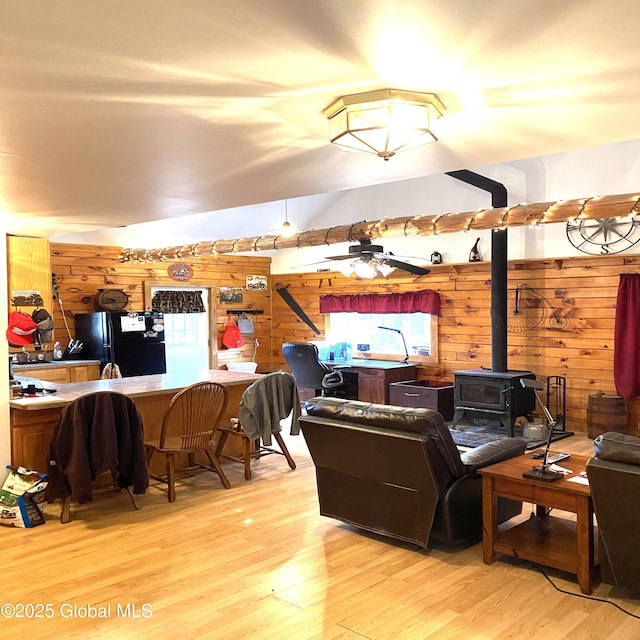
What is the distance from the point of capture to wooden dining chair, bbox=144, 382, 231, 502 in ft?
15.1

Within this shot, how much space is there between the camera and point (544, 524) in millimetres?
3701

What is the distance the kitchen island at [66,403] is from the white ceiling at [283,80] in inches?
69.7

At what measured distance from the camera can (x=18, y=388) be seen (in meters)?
4.68

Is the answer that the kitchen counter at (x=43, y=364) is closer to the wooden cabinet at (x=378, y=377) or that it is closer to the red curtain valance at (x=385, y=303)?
the wooden cabinet at (x=378, y=377)

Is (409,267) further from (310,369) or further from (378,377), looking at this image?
(310,369)

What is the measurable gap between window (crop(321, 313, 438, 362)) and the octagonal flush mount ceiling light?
5.91 meters

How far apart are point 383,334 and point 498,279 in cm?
246

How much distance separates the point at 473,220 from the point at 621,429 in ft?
9.73

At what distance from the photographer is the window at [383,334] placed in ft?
27.5

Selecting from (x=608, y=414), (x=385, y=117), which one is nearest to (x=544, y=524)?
(x=385, y=117)

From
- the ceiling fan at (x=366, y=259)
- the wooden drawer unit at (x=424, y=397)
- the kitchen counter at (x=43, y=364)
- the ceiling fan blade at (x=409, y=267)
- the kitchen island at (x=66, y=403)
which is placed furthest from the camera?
the ceiling fan blade at (x=409, y=267)

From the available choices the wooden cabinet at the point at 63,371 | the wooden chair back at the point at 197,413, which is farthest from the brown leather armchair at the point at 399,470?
the wooden cabinet at the point at 63,371

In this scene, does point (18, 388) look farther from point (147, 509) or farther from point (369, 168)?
point (369, 168)

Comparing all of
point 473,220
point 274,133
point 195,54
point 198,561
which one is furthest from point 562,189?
point 195,54
